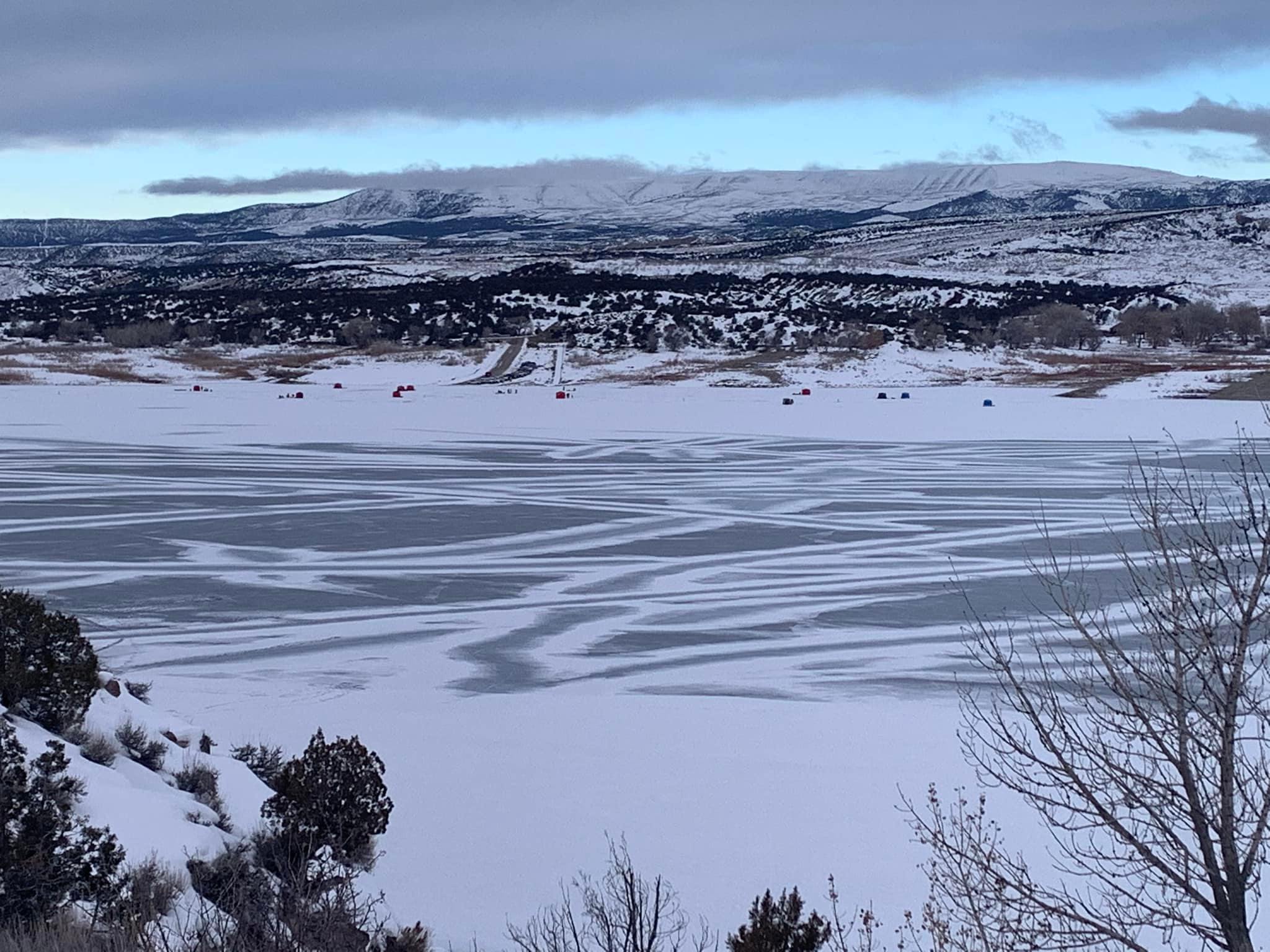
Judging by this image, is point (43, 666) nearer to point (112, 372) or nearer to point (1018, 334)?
point (112, 372)

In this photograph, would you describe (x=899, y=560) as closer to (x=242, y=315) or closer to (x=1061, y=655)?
(x=1061, y=655)

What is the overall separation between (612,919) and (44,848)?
212 cm

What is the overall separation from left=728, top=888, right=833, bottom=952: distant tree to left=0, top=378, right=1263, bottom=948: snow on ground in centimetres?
157

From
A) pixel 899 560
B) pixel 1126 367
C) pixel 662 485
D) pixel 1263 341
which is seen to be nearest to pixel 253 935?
pixel 899 560

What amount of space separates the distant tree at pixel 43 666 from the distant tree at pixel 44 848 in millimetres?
918

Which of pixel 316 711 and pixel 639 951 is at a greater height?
pixel 639 951

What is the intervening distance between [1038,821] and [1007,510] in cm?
1011

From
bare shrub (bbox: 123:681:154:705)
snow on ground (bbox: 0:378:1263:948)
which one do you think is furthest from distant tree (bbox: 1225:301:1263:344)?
bare shrub (bbox: 123:681:154:705)

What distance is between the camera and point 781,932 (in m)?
4.64

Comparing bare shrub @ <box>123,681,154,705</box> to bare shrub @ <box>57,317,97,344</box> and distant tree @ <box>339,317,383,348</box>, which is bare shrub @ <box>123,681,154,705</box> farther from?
bare shrub @ <box>57,317,97,344</box>

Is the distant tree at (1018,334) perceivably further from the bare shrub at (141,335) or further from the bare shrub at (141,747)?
the bare shrub at (141,747)

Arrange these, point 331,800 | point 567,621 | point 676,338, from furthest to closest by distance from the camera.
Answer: point 676,338 < point 567,621 < point 331,800

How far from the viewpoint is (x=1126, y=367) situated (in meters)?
45.0

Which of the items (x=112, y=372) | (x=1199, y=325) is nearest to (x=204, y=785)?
(x=112, y=372)
